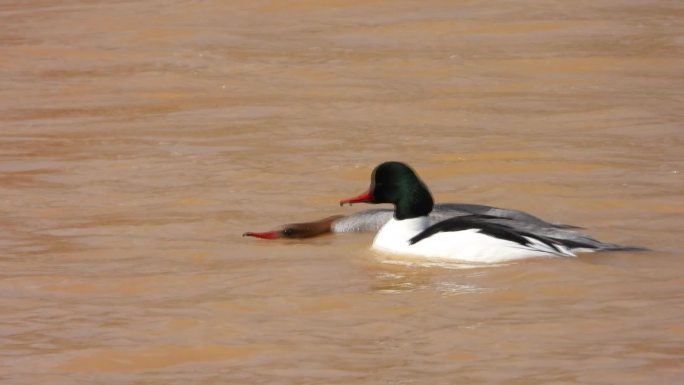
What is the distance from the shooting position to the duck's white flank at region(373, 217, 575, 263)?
9.77m

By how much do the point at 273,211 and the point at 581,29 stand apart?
22.7 feet

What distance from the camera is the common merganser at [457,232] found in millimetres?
9797

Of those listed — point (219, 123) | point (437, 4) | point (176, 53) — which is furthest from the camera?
point (437, 4)

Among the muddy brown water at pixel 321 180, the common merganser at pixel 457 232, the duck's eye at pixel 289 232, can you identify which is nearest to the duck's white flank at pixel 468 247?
the common merganser at pixel 457 232

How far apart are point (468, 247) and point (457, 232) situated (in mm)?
117

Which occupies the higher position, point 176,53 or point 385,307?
point 176,53

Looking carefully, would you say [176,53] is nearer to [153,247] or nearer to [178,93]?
[178,93]

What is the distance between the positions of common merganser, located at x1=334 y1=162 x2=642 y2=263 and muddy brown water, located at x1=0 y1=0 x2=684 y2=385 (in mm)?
129

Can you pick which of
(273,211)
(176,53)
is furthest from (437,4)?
(273,211)

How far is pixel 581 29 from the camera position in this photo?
1753 centimetres

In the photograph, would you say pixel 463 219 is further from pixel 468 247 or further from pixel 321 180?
pixel 321 180

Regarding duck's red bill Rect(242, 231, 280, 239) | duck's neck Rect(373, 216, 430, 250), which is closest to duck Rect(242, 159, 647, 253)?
duck's red bill Rect(242, 231, 280, 239)

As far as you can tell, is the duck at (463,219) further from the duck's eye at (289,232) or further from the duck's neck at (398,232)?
the duck's neck at (398,232)

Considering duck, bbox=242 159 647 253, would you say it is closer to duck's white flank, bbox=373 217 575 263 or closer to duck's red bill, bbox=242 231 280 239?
duck's red bill, bbox=242 231 280 239
